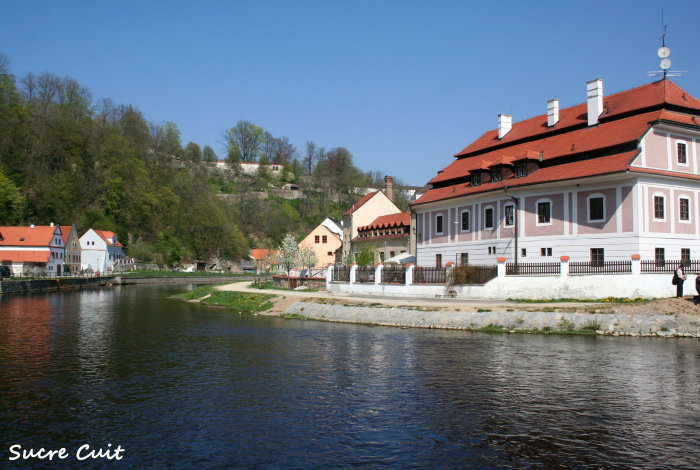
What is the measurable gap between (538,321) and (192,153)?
128385mm

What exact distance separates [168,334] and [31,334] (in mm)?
6332

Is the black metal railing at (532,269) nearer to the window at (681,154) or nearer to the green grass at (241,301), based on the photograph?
the window at (681,154)

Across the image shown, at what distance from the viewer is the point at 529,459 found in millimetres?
9758

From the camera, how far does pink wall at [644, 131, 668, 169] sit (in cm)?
3089

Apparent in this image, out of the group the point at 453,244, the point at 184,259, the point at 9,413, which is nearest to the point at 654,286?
the point at 453,244

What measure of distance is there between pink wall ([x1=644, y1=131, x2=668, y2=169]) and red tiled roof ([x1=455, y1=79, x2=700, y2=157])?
2.31m

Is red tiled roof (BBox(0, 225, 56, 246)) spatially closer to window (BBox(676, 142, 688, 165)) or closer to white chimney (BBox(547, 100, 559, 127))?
white chimney (BBox(547, 100, 559, 127))

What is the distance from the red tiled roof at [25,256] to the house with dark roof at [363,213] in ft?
143

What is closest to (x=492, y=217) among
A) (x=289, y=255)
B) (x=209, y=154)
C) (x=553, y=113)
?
(x=553, y=113)

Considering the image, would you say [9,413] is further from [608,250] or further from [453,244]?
[453,244]

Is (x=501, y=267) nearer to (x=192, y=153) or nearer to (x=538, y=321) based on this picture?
(x=538, y=321)

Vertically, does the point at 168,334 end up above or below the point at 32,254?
below

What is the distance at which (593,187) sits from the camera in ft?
106

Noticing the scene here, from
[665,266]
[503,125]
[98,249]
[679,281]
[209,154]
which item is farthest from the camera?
[209,154]
